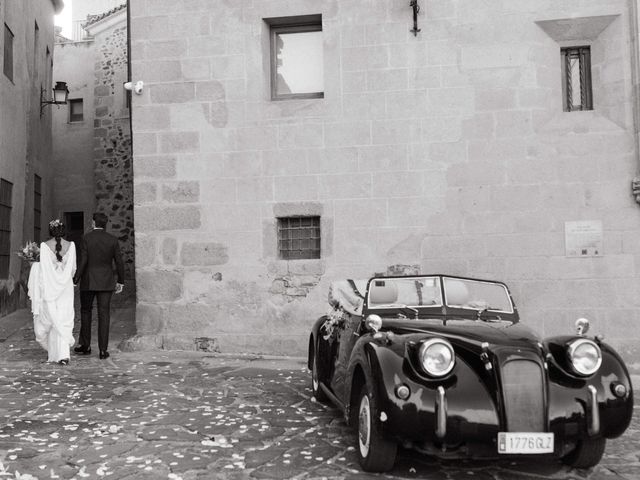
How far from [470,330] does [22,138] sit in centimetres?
1161

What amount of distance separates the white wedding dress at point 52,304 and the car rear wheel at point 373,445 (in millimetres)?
4773

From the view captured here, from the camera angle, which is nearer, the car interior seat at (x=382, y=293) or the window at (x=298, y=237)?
the car interior seat at (x=382, y=293)

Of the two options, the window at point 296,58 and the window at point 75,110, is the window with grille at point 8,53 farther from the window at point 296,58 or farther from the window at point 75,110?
the window at point 75,110

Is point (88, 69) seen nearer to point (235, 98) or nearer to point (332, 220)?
point (235, 98)

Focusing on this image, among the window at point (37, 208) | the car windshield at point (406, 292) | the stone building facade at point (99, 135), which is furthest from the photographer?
the stone building facade at point (99, 135)

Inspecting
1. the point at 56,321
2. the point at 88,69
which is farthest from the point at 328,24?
the point at 88,69

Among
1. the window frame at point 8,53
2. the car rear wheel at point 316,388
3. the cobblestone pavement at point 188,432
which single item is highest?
the window frame at point 8,53

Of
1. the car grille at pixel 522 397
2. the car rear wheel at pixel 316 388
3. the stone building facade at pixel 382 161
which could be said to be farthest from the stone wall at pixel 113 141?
the car grille at pixel 522 397

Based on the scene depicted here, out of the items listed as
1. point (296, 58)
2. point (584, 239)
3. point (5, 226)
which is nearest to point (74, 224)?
point (5, 226)

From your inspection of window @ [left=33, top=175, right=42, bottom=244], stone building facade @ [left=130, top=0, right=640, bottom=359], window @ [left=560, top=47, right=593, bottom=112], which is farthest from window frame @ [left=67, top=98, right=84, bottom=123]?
window @ [left=560, top=47, right=593, bottom=112]

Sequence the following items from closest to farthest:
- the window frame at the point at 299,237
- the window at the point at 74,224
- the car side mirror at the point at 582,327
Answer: the car side mirror at the point at 582,327 < the window frame at the point at 299,237 < the window at the point at 74,224

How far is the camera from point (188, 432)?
4.90 meters

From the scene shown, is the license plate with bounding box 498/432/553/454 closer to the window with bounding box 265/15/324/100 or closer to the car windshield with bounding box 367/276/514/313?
the car windshield with bounding box 367/276/514/313

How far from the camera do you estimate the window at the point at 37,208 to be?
571 inches
